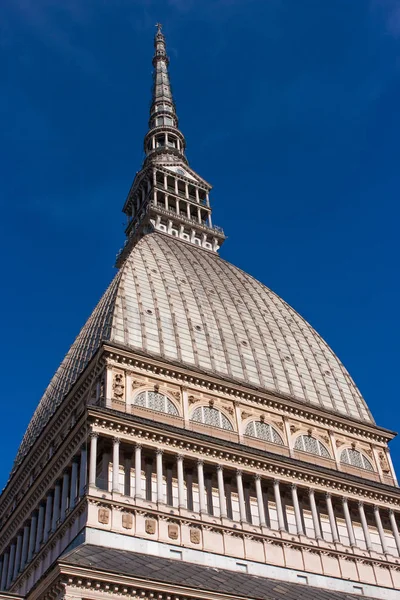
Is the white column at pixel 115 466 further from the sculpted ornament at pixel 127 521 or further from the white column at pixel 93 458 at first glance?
the sculpted ornament at pixel 127 521

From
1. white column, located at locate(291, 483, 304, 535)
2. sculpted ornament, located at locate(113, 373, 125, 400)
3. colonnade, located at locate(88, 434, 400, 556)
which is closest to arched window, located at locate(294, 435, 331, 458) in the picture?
colonnade, located at locate(88, 434, 400, 556)

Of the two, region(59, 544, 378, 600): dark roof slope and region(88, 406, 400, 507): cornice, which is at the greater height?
region(88, 406, 400, 507): cornice

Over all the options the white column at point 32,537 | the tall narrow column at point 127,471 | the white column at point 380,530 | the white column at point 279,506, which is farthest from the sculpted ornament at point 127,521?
the white column at point 380,530

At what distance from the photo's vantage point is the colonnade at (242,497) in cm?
4366

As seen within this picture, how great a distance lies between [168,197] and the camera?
8156 cm

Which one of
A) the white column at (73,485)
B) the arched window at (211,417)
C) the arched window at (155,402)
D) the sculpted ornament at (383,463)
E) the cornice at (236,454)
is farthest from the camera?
the sculpted ornament at (383,463)

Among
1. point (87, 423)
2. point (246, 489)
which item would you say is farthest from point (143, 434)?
point (246, 489)

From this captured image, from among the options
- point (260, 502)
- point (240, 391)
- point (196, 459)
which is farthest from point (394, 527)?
point (196, 459)

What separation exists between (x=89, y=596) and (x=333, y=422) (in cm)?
2687

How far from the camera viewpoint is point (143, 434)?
45.0m

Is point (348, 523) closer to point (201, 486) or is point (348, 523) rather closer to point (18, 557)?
point (201, 486)

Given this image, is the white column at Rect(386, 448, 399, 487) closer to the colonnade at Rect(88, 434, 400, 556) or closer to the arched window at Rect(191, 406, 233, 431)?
the colonnade at Rect(88, 434, 400, 556)

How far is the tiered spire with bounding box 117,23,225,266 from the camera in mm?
78312

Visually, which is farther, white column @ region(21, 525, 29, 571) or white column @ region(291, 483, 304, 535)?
white column @ region(21, 525, 29, 571)
